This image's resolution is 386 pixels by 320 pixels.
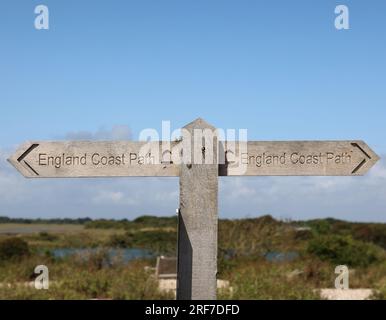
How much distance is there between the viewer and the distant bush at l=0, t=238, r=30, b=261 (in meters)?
16.8

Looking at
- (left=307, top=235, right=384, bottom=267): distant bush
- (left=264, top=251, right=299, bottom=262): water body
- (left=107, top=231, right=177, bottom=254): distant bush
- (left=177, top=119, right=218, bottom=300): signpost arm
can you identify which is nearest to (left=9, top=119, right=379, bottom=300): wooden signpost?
(left=177, top=119, right=218, bottom=300): signpost arm

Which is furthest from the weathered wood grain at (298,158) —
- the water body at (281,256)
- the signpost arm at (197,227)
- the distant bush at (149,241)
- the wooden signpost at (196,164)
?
the distant bush at (149,241)

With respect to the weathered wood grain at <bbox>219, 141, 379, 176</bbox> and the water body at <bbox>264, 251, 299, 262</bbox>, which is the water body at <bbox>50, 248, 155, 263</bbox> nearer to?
the water body at <bbox>264, 251, 299, 262</bbox>

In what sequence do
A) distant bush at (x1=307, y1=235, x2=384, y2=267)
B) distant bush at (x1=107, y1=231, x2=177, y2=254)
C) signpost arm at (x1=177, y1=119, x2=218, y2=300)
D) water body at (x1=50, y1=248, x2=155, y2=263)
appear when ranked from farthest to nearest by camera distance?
A: distant bush at (x1=107, y1=231, x2=177, y2=254)
distant bush at (x1=307, y1=235, x2=384, y2=267)
water body at (x1=50, y1=248, x2=155, y2=263)
signpost arm at (x1=177, y1=119, x2=218, y2=300)

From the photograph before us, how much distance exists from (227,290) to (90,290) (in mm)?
2958

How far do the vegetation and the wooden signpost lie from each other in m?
5.74

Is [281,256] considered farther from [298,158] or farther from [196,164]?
[196,164]

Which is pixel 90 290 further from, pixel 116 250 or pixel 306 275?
pixel 306 275

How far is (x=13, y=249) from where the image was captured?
58.1 feet

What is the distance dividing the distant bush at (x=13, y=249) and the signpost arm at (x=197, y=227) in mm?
12586

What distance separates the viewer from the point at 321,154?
4902 mm
